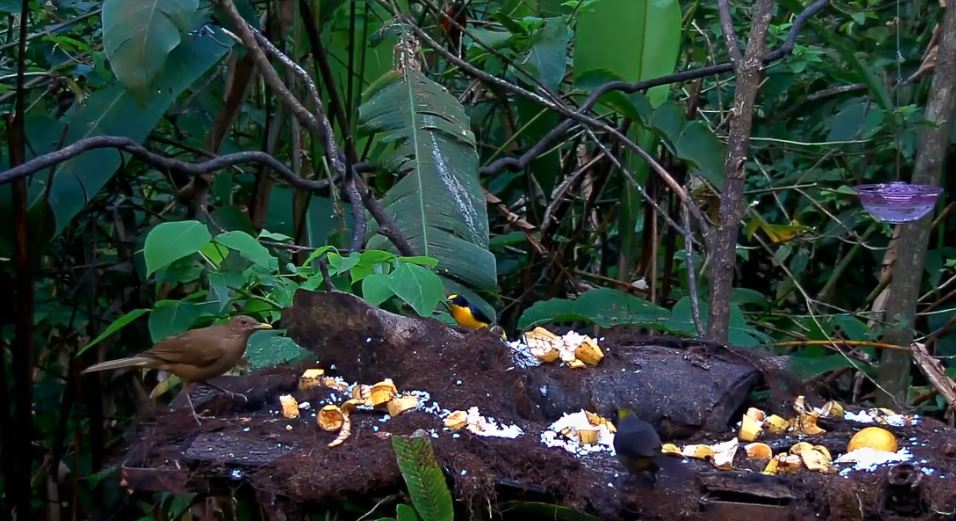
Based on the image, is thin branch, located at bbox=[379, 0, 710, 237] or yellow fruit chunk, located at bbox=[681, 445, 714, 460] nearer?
yellow fruit chunk, located at bbox=[681, 445, 714, 460]

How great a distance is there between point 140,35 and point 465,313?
1.07 metres

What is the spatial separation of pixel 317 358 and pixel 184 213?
2061 millimetres

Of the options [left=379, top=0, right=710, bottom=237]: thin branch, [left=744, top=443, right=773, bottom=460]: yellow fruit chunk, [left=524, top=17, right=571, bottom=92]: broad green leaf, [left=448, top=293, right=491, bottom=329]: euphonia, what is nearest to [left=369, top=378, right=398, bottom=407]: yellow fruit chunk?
[left=744, top=443, right=773, bottom=460]: yellow fruit chunk

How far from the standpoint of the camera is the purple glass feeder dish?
2.63 m

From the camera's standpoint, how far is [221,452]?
164 centimetres

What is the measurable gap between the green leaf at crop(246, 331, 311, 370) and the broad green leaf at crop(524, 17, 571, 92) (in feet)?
5.44

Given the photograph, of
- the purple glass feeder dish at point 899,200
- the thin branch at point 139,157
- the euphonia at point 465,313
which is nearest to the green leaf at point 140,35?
the thin branch at point 139,157

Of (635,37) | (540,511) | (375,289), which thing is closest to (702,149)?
(635,37)

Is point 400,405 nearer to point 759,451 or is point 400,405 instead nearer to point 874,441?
point 759,451

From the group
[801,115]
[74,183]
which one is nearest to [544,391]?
Answer: [74,183]

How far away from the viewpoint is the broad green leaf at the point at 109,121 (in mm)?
3137

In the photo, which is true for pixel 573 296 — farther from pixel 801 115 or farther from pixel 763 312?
pixel 801 115

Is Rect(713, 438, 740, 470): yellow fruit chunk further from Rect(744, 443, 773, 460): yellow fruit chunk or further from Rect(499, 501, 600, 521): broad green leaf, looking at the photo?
Rect(499, 501, 600, 521): broad green leaf

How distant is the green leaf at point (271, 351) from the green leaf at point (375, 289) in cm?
18
